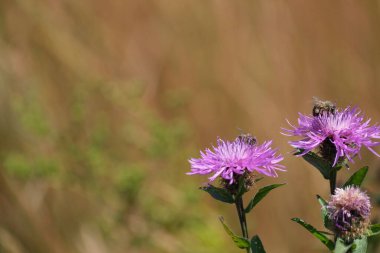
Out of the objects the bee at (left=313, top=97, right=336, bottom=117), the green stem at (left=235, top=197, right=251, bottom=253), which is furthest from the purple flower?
the green stem at (left=235, top=197, right=251, bottom=253)

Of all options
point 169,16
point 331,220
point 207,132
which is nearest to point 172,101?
point 207,132

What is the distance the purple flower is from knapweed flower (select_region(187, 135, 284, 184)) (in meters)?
0.05

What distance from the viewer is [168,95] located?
10.2ft

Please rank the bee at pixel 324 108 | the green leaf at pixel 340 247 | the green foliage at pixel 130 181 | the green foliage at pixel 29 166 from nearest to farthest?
the green leaf at pixel 340 247 < the bee at pixel 324 108 < the green foliage at pixel 29 166 < the green foliage at pixel 130 181

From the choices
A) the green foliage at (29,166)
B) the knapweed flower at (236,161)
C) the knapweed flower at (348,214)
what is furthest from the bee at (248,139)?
the green foliage at (29,166)

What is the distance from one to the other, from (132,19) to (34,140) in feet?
2.50

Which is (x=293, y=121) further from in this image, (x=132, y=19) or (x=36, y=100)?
(x=36, y=100)

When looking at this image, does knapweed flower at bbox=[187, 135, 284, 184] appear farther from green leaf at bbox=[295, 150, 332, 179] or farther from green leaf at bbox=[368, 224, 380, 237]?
green leaf at bbox=[368, 224, 380, 237]

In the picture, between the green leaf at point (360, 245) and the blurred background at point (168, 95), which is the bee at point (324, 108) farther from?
the blurred background at point (168, 95)

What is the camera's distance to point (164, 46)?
3221 millimetres

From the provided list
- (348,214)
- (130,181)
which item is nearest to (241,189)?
(348,214)

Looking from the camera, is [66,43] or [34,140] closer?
[34,140]

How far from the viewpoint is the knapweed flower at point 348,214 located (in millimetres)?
909

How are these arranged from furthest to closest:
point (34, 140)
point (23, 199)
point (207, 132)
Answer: point (207, 132), point (34, 140), point (23, 199)
